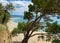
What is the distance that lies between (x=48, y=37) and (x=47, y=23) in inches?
29.9

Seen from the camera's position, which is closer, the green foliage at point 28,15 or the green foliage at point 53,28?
the green foliage at point 53,28

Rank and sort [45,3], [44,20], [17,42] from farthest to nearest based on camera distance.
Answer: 1. [17,42]
2. [44,20]
3. [45,3]

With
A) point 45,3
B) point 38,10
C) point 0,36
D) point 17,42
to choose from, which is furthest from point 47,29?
point 17,42

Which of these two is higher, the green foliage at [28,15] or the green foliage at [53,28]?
the green foliage at [28,15]

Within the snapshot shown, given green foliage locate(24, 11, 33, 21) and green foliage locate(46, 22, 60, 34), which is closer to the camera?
green foliage locate(46, 22, 60, 34)

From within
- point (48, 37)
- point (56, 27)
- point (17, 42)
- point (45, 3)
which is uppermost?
point (45, 3)

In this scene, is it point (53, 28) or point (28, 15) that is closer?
point (53, 28)

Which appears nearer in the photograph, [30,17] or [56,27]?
[56,27]

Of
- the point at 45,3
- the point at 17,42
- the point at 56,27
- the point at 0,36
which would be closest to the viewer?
the point at 0,36

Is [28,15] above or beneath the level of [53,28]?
above

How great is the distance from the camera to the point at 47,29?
947 cm

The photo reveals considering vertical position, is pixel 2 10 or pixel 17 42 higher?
pixel 2 10

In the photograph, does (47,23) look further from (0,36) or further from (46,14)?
(0,36)

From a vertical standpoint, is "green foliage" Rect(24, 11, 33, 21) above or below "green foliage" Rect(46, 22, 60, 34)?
above
